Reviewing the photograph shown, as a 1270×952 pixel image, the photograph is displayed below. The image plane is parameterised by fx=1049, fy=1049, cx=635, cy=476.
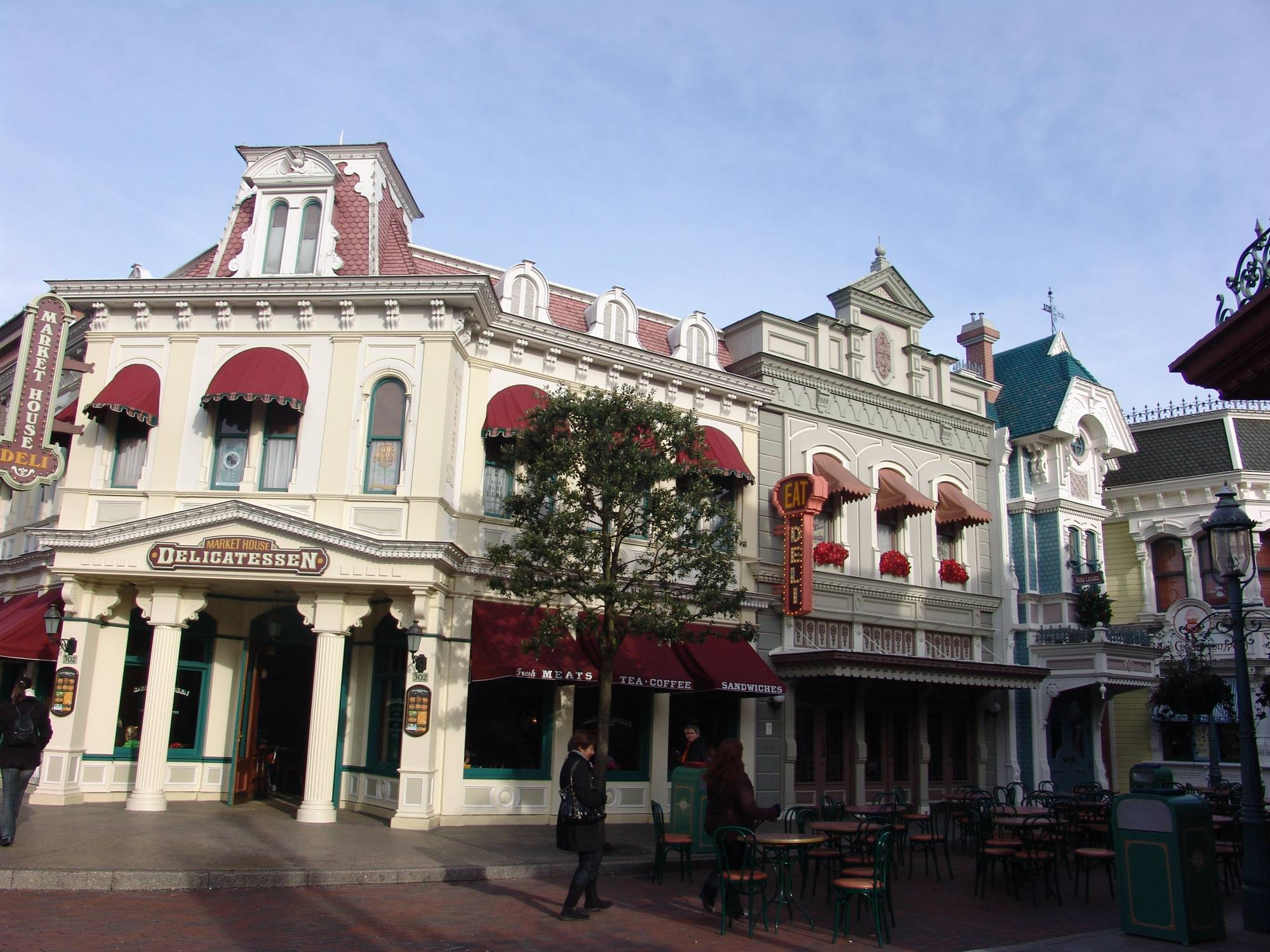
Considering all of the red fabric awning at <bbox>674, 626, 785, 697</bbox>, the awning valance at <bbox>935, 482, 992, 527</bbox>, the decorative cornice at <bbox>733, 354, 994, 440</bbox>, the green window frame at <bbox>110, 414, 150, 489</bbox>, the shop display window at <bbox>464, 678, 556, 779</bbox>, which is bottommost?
the shop display window at <bbox>464, 678, 556, 779</bbox>

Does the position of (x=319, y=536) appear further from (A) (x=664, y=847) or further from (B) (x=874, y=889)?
(B) (x=874, y=889)

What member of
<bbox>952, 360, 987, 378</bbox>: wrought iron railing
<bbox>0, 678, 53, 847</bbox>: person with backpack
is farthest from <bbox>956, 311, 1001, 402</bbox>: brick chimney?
<bbox>0, 678, 53, 847</bbox>: person with backpack

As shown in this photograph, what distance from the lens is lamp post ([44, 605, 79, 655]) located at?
1608cm

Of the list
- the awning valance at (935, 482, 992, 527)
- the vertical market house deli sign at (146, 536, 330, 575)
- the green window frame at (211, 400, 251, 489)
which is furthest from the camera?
the awning valance at (935, 482, 992, 527)

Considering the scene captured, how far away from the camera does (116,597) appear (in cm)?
1672

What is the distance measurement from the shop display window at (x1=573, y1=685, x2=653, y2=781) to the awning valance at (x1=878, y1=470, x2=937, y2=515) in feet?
23.0

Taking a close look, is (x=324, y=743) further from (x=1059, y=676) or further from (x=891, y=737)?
(x=1059, y=676)

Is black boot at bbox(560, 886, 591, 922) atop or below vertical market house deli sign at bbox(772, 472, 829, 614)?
below

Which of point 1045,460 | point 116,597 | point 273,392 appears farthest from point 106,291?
point 1045,460

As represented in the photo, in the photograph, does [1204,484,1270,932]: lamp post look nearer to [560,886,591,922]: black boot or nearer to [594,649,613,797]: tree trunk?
[560,886,591,922]: black boot

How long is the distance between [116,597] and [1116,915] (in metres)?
14.8

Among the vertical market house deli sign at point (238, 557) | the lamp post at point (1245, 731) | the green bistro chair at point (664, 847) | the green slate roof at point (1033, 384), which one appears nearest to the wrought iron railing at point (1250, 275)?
the lamp post at point (1245, 731)

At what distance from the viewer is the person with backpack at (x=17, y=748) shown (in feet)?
38.2

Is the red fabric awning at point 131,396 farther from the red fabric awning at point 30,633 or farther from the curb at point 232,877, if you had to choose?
the curb at point 232,877
